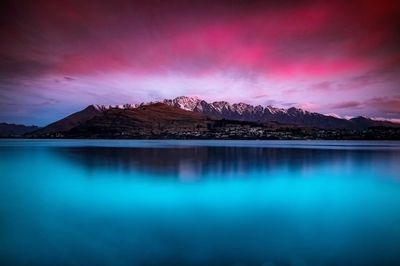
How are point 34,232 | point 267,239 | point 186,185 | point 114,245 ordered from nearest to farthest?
point 114,245 → point 267,239 → point 34,232 → point 186,185

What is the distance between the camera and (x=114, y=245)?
10.1 meters

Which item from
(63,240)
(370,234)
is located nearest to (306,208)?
(370,234)

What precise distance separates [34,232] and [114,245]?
376 cm

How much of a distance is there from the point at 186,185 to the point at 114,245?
12.6 meters

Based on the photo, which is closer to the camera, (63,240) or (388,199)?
(63,240)

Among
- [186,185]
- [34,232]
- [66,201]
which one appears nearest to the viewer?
[34,232]

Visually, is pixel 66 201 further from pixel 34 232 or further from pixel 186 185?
pixel 186 185

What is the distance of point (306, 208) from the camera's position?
1595 centimetres

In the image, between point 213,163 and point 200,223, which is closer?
point 200,223

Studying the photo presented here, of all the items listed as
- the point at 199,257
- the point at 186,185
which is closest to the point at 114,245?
the point at 199,257

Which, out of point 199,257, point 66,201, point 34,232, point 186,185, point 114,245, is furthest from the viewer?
point 186,185

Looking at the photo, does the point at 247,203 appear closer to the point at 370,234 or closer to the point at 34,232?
the point at 370,234

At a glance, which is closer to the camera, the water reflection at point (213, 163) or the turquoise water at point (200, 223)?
the turquoise water at point (200, 223)

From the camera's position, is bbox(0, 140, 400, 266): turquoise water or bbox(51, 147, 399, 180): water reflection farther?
bbox(51, 147, 399, 180): water reflection
